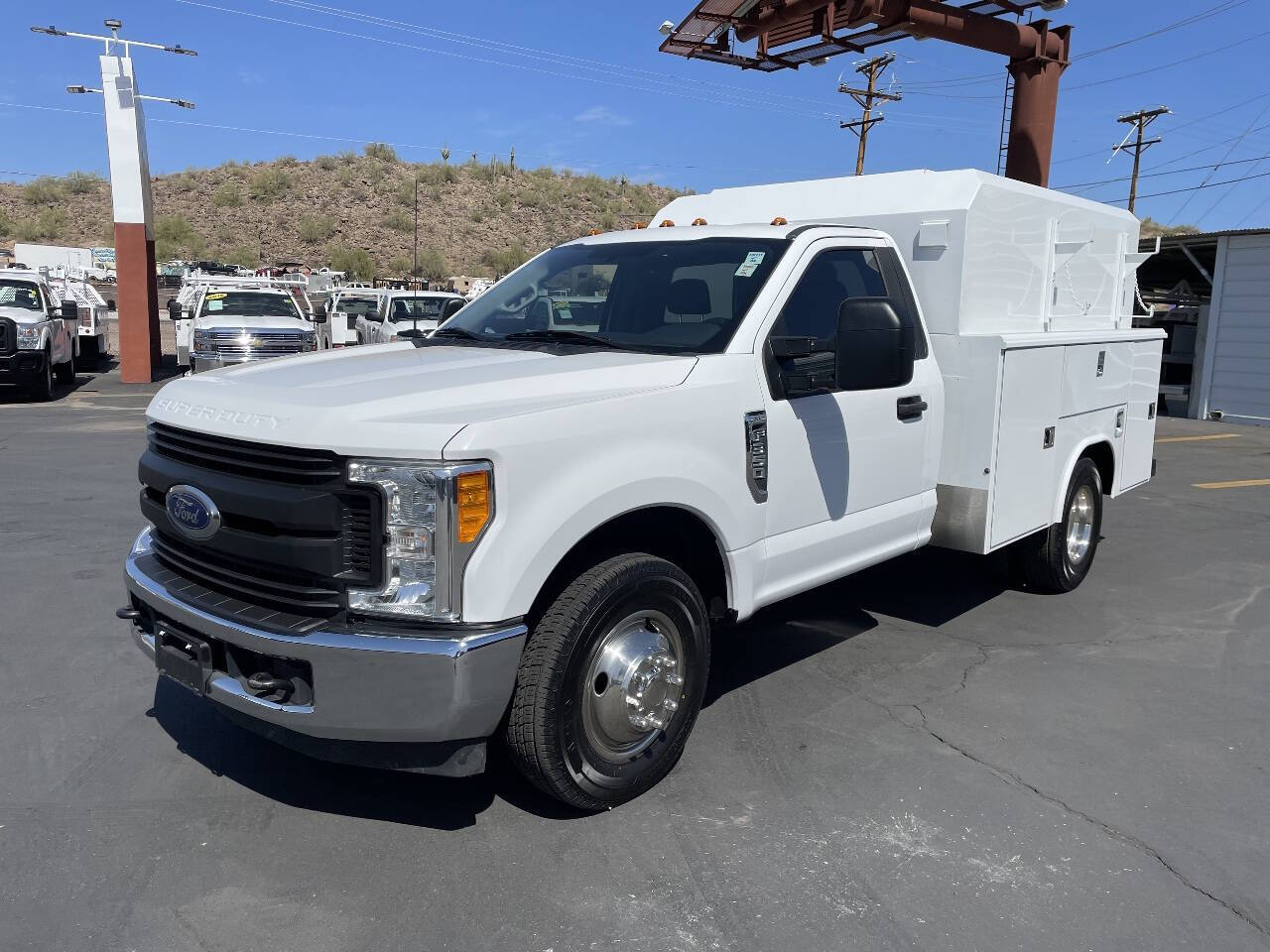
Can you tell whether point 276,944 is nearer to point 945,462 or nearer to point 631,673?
point 631,673

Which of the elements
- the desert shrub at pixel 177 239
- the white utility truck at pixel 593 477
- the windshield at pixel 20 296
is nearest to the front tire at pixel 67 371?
the windshield at pixel 20 296

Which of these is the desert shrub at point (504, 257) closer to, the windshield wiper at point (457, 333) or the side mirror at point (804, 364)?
the windshield wiper at point (457, 333)

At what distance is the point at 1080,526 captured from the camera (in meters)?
6.67

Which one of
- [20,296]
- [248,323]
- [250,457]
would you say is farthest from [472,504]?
[20,296]

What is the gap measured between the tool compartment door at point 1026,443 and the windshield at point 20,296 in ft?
54.1

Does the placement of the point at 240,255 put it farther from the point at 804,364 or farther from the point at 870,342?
the point at 870,342

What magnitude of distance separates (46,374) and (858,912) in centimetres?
1690

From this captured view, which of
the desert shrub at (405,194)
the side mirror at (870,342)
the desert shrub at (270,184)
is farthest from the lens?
the desert shrub at (405,194)

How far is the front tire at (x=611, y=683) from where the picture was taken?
10.7 ft

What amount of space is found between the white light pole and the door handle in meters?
18.2

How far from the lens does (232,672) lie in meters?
3.23

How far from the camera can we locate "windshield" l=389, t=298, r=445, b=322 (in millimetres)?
17844

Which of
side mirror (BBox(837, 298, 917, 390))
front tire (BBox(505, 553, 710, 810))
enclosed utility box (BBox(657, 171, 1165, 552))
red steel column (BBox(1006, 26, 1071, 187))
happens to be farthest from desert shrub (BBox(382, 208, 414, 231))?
front tire (BBox(505, 553, 710, 810))

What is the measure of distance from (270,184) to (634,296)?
206 ft
